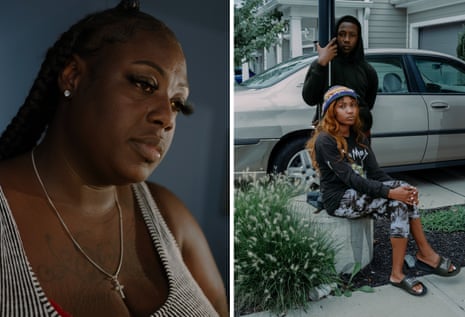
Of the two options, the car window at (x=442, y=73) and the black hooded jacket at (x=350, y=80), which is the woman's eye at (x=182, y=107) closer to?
the black hooded jacket at (x=350, y=80)

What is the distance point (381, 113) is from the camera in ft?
6.61

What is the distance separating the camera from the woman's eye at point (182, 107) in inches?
73.3

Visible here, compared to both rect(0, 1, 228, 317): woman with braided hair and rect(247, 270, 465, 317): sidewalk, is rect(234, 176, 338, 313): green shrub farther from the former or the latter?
rect(0, 1, 228, 317): woman with braided hair

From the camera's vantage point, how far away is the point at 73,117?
1.66m

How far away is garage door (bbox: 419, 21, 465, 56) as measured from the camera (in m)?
2.01

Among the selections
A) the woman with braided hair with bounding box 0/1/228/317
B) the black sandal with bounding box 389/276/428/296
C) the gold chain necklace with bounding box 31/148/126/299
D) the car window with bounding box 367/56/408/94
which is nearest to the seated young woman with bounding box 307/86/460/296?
the black sandal with bounding box 389/276/428/296

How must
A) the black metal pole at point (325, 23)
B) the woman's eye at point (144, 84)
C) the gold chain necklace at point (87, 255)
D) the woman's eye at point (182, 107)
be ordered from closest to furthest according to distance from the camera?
the gold chain necklace at point (87, 255) → the woman's eye at point (144, 84) → the woman's eye at point (182, 107) → the black metal pole at point (325, 23)

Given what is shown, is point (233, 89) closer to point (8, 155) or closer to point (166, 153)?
point (166, 153)

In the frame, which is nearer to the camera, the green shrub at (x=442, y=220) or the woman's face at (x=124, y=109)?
the woman's face at (x=124, y=109)

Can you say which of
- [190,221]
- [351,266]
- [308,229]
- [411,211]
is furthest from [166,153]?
[411,211]

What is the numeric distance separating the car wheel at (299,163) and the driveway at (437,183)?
0.33 meters

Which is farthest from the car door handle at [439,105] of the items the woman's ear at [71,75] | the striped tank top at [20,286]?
the woman's ear at [71,75]

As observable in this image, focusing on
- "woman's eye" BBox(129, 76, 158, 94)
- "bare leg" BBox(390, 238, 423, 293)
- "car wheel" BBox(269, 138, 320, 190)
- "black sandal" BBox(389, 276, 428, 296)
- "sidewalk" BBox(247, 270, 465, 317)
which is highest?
"woman's eye" BBox(129, 76, 158, 94)

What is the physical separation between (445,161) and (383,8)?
2.26ft
